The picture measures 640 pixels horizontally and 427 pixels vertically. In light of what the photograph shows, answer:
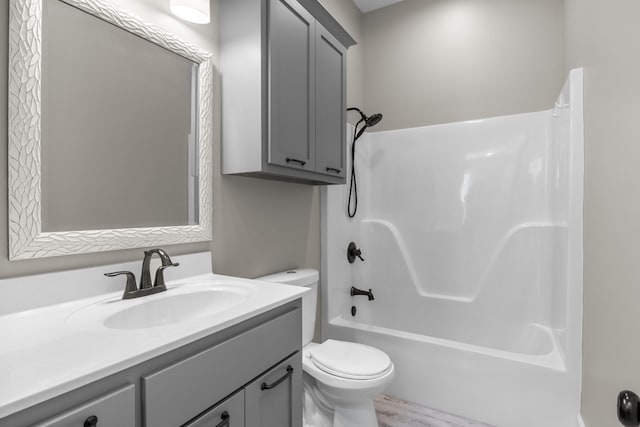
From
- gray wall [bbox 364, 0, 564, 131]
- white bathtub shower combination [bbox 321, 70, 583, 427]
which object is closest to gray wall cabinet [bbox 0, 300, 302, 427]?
white bathtub shower combination [bbox 321, 70, 583, 427]

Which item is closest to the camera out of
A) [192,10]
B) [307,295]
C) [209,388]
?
[209,388]

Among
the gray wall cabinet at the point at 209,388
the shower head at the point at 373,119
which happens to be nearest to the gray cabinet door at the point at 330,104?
the shower head at the point at 373,119

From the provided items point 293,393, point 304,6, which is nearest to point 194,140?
point 304,6

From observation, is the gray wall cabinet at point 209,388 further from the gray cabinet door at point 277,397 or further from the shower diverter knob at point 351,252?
the shower diverter knob at point 351,252

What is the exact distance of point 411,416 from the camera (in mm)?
1947

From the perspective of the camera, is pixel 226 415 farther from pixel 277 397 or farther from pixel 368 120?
pixel 368 120

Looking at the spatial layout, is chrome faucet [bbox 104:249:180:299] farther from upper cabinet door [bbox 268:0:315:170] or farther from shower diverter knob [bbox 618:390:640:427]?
shower diverter knob [bbox 618:390:640:427]

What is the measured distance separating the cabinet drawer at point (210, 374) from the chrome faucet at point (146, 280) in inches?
16.8

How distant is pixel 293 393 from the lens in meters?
1.20

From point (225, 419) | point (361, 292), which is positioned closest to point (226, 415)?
point (225, 419)

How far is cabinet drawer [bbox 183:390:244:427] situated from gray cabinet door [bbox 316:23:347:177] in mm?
1123

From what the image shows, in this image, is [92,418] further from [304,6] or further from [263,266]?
[304,6]

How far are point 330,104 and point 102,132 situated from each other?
1.13m

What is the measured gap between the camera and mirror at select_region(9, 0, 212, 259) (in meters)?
0.95
